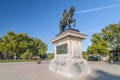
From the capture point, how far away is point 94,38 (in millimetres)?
34625

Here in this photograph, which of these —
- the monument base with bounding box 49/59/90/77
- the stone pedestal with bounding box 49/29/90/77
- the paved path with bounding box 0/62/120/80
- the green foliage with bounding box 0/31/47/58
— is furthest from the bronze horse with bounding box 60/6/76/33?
the green foliage with bounding box 0/31/47/58

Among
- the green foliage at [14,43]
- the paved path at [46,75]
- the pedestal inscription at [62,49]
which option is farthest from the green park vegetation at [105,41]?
the green foliage at [14,43]

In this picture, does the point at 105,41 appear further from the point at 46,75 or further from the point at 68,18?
the point at 46,75

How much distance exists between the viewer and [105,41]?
109 feet

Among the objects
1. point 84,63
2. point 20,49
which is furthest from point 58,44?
point 20,49

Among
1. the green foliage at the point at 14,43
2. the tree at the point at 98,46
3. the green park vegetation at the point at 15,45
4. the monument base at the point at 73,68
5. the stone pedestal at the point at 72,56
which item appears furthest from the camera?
the green foliage at the point at 14,43

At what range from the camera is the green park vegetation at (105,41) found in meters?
32.3

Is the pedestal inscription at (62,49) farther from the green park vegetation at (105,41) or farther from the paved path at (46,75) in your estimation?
the green park vegetation at (105,41)

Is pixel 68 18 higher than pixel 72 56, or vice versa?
pixel 68 18

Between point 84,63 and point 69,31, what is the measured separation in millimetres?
2825

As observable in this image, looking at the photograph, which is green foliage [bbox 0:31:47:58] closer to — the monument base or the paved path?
the paved path

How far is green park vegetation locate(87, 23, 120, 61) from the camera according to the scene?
1270 inches

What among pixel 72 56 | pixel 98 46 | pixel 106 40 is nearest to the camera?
pixel 72 56

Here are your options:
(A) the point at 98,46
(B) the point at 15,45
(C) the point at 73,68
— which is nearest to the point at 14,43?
(B) the point at 15,45
